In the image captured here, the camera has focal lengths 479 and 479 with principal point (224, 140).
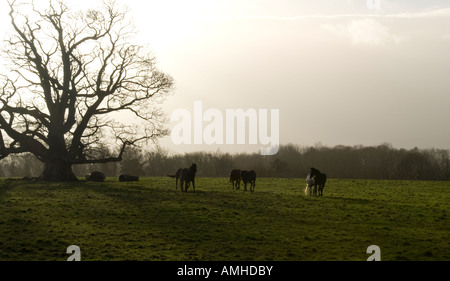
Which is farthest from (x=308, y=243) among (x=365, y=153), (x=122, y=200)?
(x=365, y=153)

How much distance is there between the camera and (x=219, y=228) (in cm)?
1588

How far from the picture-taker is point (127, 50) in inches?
1554

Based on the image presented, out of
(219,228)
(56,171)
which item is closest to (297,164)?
(56,171)

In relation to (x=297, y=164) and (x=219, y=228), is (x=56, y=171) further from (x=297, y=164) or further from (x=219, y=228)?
(x=297, y=164)

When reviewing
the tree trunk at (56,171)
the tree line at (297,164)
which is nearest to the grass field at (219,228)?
the tree trunk at (56,171)

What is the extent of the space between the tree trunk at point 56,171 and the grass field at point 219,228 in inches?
506

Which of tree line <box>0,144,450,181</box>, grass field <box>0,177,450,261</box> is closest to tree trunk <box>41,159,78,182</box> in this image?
grass field <box>0,177,450,261</box>

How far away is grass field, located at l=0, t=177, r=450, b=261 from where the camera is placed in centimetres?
1233

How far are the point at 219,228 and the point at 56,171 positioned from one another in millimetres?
25985

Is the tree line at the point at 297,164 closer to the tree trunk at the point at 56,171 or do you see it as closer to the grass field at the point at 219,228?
the tree trunk at the point at 56,171

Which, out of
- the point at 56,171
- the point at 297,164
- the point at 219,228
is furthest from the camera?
the point at 297,164
